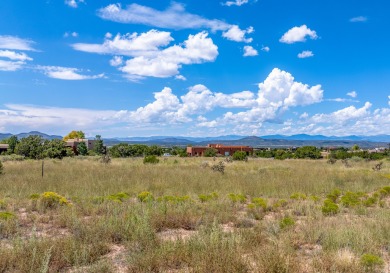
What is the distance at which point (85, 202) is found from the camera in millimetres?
9578

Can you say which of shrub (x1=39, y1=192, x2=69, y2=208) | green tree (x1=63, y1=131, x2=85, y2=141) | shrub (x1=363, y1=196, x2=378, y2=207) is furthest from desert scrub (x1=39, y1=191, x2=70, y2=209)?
green tree (x1=63, y1=131, x2=85, y2=141)

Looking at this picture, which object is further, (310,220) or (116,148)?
(116,148)

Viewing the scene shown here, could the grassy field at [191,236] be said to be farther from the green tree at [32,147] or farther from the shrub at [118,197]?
the green tree at [32,147]

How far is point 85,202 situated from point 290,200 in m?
6.24


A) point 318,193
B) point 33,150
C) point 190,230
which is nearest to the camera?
point 190,230

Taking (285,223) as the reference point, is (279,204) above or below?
below

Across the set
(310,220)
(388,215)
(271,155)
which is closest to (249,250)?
(310,220)

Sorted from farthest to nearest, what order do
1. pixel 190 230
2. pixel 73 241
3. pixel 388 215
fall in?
1. pixel 388 215
2. pixel 190 230
3. pixel 73 241

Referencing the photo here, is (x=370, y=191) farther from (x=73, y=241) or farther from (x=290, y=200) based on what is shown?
(x=73, y=241)

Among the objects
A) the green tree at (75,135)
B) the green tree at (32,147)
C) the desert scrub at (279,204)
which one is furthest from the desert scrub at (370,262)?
the green tree at (75,135)

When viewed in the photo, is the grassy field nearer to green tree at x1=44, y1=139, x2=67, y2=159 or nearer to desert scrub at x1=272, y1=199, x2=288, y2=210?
desert scrub at x1=272, y1=199, x2=288, y2=210

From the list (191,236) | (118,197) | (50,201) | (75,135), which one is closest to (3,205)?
(50,201)

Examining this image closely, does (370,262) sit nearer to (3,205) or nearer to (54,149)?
(3,205)

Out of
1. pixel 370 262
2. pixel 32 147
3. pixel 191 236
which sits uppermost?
pixel 32 147
